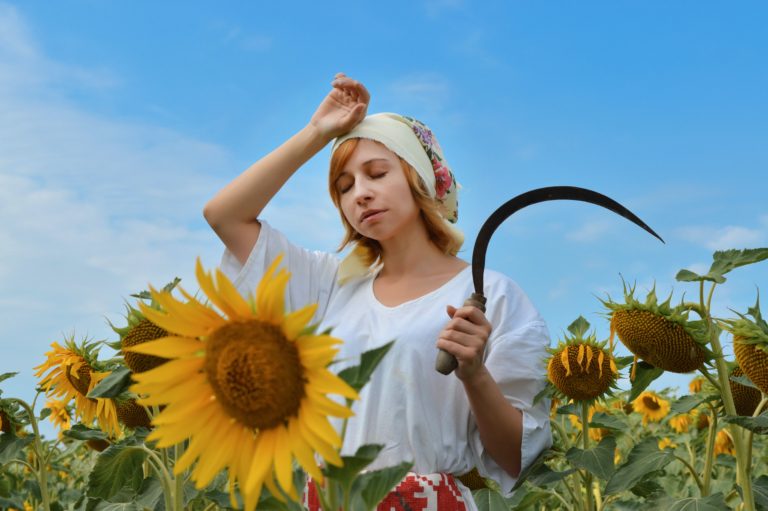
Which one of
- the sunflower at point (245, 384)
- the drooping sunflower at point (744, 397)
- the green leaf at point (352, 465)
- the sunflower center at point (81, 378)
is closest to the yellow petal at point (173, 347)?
the sunflower at point (245, 384)

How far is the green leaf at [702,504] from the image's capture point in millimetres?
2590

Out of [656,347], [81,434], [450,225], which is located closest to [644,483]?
[656,347]

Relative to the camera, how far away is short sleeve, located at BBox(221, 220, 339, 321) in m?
3.01

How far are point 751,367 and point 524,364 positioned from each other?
665 mm

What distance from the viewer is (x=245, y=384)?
4.35 ft

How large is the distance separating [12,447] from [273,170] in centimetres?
180

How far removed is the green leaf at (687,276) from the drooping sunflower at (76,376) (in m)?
2.23

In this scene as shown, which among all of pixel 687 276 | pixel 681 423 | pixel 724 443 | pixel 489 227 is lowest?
pixel 489 227

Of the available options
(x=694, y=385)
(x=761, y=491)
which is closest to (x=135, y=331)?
(x=761, y=491)

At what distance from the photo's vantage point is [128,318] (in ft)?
9.55

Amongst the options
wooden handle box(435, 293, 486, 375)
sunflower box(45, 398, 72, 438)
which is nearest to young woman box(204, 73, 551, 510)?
wooden handle box(435, 293, 486, 375)

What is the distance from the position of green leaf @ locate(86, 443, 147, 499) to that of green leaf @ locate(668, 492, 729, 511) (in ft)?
6.10

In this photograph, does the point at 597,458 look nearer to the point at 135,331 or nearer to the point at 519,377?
the point at 519,377

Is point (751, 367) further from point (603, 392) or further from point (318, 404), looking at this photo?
point (318, 404)
